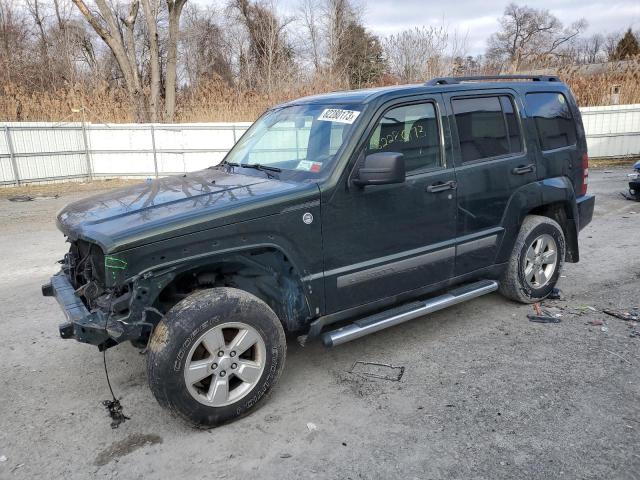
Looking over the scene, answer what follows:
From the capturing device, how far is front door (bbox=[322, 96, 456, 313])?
357 centimetres

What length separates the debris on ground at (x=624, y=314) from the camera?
181 inches

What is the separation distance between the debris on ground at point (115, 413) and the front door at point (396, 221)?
1.53m

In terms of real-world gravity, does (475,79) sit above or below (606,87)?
below

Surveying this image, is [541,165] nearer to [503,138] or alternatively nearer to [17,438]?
[503,138]

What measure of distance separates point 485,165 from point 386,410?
2.24 m

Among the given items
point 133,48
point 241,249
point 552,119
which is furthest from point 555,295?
point 133,48

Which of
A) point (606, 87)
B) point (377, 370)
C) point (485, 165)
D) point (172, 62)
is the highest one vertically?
point (172, 62)

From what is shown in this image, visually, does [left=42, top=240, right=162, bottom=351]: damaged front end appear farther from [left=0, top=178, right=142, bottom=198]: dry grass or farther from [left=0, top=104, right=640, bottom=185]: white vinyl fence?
[left=0, top=104, right=640, bottom=185]: white vinyl fence

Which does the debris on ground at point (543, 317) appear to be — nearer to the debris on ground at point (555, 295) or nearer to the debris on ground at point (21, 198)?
the debris on ground at point (555, 295)

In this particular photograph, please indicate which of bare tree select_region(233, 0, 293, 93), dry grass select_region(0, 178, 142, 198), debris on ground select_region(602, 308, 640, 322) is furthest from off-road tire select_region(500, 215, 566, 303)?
bare tree select_region(233, 0, 293, 93)

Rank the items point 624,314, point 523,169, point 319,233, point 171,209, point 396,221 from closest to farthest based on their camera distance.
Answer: point 171,209 → point 319,233 → point 396,221 → point 523,169 → point 624,314

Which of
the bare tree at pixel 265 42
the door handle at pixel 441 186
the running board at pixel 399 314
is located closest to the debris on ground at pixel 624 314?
the running board at pixel 399 314

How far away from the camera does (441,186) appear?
4.02 meters

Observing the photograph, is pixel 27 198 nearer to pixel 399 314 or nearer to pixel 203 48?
pixel 399 314
